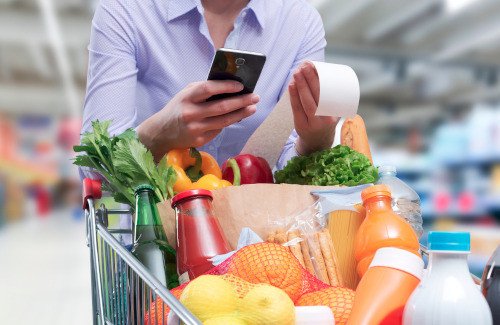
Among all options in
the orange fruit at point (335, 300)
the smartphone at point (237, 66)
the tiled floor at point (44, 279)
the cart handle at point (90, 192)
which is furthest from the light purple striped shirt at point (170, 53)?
the tiled floor at point (44, 279)

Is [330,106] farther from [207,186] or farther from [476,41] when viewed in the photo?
[476,41]

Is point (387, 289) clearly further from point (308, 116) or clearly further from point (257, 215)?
point (308, 116)

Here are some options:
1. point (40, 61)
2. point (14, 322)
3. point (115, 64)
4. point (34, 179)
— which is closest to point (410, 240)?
point (115, 64)

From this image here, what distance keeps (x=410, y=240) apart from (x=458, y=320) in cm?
27

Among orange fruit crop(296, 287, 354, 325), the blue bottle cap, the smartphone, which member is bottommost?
orange fruit crop(296, 287, 354, 325)

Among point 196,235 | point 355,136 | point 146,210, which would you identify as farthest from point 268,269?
point 355,136

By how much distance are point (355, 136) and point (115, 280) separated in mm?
630

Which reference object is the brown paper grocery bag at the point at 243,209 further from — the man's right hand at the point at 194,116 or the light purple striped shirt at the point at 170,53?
the light purple striped shirt at the point at 170,53

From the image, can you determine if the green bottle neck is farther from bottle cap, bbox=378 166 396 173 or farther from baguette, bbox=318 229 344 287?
bottle cap, bbox=378 166 396 173

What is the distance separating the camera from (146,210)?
1.15 meters

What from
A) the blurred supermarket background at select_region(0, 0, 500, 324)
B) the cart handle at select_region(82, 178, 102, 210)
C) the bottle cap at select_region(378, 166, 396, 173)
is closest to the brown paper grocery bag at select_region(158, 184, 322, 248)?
the cart handle at select_region(82, 178, 102, 210)

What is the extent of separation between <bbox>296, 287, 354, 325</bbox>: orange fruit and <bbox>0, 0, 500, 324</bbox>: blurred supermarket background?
134 inches

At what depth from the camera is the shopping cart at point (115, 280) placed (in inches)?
35.6

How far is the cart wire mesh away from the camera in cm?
90
